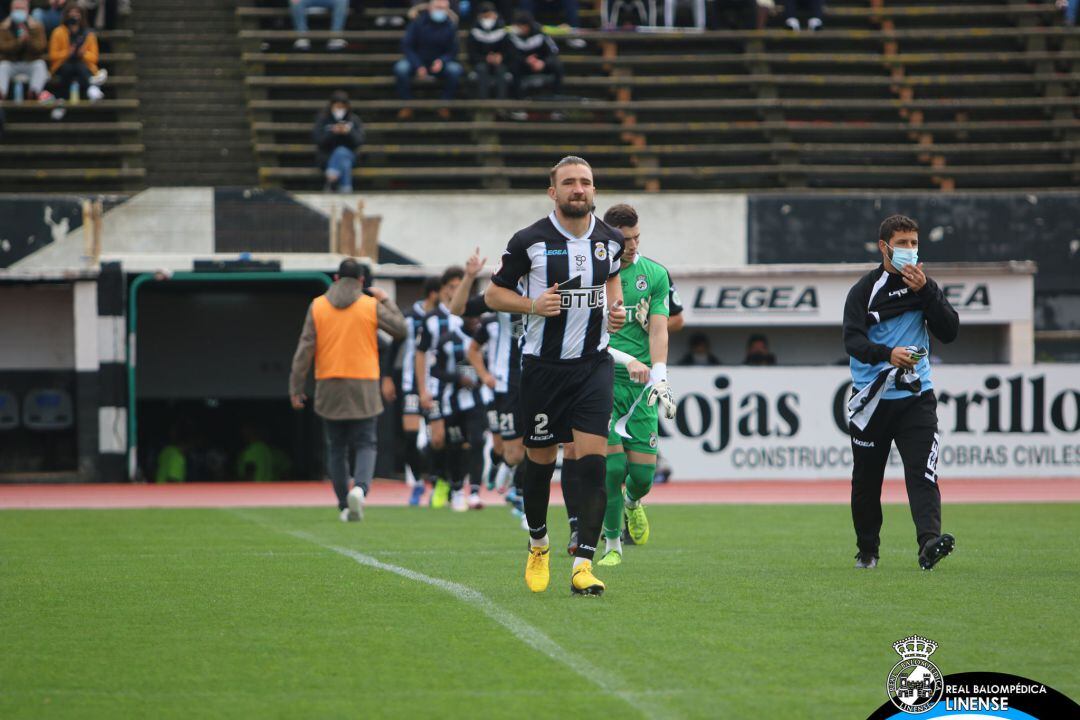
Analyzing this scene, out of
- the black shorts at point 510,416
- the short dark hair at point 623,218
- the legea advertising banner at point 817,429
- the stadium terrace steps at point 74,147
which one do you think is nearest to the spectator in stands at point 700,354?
the legea advertising banner at point 817,429

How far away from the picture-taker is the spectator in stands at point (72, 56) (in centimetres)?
2486

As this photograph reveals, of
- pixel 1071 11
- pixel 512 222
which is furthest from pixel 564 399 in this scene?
pixel 1071 11

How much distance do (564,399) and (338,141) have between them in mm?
16368

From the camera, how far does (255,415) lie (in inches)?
953

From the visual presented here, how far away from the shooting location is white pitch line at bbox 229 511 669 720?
5.05m

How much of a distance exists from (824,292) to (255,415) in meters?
8.84

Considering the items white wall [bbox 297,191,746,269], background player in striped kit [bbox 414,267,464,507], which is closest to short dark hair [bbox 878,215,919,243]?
background player in striped kit [bbox 414,267,464,507]

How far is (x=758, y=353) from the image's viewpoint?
22297 mm

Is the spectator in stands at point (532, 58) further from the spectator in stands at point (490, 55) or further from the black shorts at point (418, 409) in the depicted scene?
the black shorts at point (418, 409)

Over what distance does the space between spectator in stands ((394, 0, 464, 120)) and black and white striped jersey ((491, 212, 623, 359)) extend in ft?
57.9

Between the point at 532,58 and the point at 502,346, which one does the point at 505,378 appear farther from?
the point at 532,58

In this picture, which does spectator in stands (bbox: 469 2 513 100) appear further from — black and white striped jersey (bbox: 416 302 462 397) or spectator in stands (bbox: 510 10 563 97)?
black and white striped jersey (bbox: 416 302 462 397)

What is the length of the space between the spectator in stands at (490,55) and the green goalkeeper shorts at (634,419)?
1557 cm

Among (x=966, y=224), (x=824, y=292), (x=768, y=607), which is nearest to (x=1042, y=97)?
(x=966, y=224)
